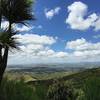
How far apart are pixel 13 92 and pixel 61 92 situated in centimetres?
330

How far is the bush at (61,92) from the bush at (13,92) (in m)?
1.71

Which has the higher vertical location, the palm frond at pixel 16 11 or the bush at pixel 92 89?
the palm frond at pixel 16 11

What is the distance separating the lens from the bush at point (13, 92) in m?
14.3

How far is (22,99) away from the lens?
14508 mm

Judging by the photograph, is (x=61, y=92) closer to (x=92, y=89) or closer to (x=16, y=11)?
(x=92, y=89)

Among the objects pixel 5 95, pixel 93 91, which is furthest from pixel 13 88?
pixel 93 91

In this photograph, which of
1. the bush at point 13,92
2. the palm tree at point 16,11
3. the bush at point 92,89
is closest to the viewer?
the bush at point 92,89

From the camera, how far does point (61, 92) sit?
16.8m

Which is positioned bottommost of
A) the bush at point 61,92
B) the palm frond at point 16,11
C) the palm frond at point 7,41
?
the bush at point 61,92

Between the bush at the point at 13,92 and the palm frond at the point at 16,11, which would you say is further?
the palm frond at the point at 16,11

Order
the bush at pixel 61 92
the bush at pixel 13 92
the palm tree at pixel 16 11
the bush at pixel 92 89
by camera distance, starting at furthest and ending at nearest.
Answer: the bush at pixel 61 92, the palm tree at pixel 16 11, the bush at pixel 13 92, the bush at pixel 92 89

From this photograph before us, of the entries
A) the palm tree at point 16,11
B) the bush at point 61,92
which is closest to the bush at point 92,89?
the bush at point 61,92

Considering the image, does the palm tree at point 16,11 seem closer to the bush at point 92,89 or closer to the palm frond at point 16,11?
the palm frond at point 16,11

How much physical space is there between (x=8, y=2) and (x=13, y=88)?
4.27 m
